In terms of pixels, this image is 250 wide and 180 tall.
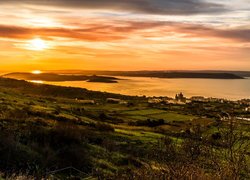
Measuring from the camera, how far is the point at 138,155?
72.1 feet

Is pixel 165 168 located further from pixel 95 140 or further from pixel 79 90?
pixel 79 90

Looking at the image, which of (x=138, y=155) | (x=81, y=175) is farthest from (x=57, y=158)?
(x=138, y=155)

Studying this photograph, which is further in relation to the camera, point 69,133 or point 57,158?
point 69,133

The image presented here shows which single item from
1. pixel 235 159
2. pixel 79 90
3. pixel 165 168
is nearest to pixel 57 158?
pixel 165 168

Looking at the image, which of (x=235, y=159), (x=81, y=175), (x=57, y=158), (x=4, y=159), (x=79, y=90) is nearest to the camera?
(x=235, y=159)

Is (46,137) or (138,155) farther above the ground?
(46,137)

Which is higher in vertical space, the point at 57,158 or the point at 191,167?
the point at 191,167

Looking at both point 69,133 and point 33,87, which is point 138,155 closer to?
point 69,133

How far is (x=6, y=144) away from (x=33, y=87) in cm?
13694

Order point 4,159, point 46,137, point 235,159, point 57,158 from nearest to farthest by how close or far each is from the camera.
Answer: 1. point 235,159
2. point 4,159
3. point 57,158
4. point 46,137

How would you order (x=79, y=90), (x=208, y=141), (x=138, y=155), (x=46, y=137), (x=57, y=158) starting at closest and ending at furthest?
1. (x=208, y=141)
2. (x=57, y=158)
3. (x=46, y=137)
4. (x=138, y=155)
5. (x=79, y=90)

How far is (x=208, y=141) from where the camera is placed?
7992 millimetres

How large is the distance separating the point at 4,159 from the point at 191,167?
26.8ft

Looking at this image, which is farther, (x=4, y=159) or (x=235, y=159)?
(x=4, y=159)
